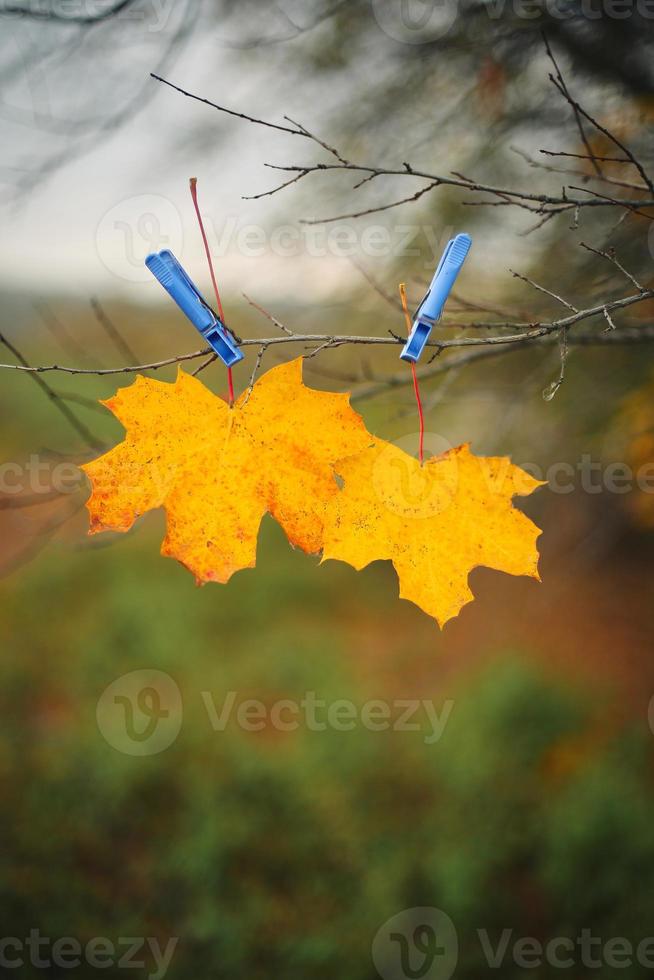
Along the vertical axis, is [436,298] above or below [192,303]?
below

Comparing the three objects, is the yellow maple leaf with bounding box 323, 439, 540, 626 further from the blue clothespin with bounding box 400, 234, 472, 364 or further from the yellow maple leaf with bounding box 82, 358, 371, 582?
the blue clothespin with bounding box 400, 234, 472, 364

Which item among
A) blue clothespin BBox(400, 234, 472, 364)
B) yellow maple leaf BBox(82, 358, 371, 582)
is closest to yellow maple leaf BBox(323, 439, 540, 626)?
yellow maple leaf BBox(82, 358, 371, 582)

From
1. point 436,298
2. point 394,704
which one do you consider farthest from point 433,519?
point 394,704

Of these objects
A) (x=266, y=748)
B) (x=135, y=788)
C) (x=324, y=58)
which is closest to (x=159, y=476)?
(x=324, y=58)

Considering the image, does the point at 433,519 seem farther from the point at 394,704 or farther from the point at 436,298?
the point at 394,704

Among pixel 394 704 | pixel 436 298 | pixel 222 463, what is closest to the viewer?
pixel 436 298

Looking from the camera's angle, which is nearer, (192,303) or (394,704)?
(192,303)
